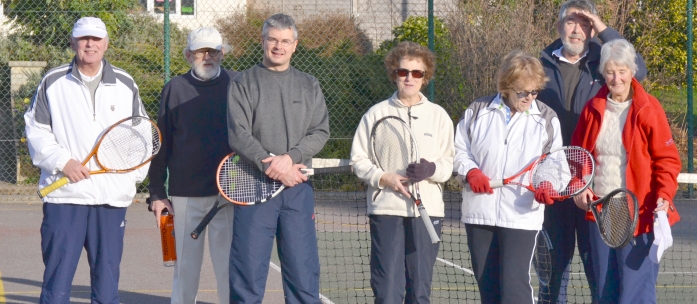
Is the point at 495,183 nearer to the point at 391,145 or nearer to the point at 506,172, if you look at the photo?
the point at 506,172

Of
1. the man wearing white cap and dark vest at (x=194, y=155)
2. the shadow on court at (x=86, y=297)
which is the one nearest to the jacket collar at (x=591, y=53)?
the man wearing white cap and dark vest at (x=194, y=155)

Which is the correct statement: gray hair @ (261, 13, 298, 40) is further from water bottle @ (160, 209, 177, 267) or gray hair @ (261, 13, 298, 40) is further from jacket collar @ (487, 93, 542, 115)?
water bottle @ (160, 209, 177, 267)

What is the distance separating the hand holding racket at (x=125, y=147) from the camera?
4.70 metres

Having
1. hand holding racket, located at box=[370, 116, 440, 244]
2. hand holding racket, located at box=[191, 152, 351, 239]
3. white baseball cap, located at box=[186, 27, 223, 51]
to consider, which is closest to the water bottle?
hand holding racket, located at box=[191, 152, 351, 239]

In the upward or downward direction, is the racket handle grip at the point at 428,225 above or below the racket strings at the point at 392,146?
below

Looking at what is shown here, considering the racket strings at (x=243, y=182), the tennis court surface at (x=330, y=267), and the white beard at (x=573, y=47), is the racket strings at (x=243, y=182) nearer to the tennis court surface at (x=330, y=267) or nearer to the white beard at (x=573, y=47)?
the tennis court surface at (x=330, y=267)

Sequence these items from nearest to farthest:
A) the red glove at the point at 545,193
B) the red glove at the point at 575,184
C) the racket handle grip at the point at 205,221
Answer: the red glove at the point at 545,193 → the red glove at the point at 575,184 → the racket handle grip at the point at 205,221

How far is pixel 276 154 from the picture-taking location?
15.3 feet

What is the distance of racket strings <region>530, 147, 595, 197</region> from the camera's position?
14.8ft

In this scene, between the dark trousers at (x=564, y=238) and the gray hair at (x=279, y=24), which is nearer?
the gray hair at (x=279, y=24)

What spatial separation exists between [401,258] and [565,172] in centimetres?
103

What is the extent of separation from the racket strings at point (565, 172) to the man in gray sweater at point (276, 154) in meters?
1.26

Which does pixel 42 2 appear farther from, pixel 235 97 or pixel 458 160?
pixel 458 160

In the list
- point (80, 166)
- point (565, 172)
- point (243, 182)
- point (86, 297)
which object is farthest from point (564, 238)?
point (86, 297)
